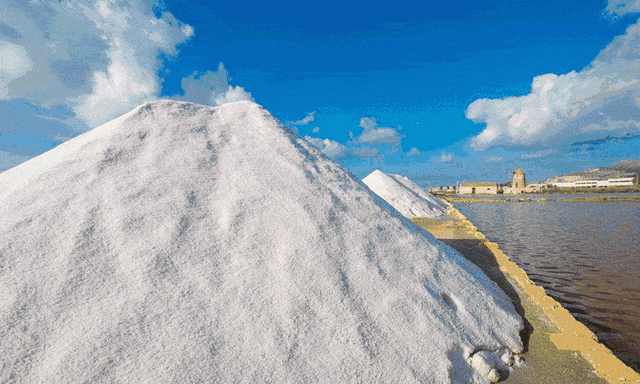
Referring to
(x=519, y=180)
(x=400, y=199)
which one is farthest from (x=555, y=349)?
(x=519, y=180)

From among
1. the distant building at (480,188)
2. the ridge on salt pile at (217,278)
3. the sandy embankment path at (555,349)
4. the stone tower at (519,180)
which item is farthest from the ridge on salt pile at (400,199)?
the stone tower at (519,180)

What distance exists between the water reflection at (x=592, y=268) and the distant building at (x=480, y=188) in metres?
45.9

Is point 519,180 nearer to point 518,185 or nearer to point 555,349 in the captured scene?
point 518,185

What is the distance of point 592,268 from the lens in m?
6.88

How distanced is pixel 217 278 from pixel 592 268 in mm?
8179

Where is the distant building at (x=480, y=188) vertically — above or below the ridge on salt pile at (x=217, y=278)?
above

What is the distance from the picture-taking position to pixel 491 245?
21.1 feet

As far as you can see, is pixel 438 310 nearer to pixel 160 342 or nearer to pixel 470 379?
pixel 470 379

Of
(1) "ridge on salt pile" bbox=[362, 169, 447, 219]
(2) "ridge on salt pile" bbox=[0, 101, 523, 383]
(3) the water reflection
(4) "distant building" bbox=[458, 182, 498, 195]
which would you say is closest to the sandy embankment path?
(2) "ridge on salt pile" bbox=[0, 101, 523, 383]

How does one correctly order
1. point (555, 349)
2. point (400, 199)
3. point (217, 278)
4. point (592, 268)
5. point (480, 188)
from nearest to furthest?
point (217, 278) < point (555, 349) < point (592, 268) < point (400, 199) < point (480, 188)

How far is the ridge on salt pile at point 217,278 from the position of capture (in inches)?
81.5

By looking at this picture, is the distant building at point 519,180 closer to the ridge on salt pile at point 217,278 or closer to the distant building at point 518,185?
the distant building at point 518,185

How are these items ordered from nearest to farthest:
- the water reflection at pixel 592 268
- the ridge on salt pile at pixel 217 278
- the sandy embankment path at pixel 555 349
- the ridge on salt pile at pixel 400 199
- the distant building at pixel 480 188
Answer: the ridge on salt pile at pixel 217 278 → the sandy embankment path at pixel 555 349 → the water reflection at pixel 592 268 → the ridge on salt pile at pixel 400 199 → the distant building at pixel 480 188

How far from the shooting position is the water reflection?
4219 millimetres
